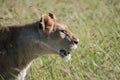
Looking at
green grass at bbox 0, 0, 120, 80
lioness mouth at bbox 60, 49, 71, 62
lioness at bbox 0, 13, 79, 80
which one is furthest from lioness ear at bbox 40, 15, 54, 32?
green grass at bbox 0, 0, 120, 80

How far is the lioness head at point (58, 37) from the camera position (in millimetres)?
6129

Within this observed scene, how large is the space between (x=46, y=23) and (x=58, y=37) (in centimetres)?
19

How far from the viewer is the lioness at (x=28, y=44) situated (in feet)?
20.2

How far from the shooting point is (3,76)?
6.16 meters

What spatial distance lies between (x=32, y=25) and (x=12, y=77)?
Result: 58cm

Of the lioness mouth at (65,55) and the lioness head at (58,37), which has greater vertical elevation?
the lioness head at (58,37)

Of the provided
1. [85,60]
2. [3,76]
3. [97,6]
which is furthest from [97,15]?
[3,76]

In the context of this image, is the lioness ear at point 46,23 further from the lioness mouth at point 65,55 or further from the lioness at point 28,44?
the lioness mouth at point 65,55

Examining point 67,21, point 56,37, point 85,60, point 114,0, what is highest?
point 56,37

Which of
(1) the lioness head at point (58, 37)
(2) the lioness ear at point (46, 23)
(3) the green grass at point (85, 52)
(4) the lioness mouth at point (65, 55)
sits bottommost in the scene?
(3) the green grass at point (85, 52)

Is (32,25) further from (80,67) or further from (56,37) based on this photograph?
(80,67)

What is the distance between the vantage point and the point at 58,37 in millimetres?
6219

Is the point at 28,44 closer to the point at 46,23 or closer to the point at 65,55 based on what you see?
the point at 46,23

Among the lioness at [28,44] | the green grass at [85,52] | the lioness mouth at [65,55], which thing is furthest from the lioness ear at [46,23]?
the green grass at [85,52]
